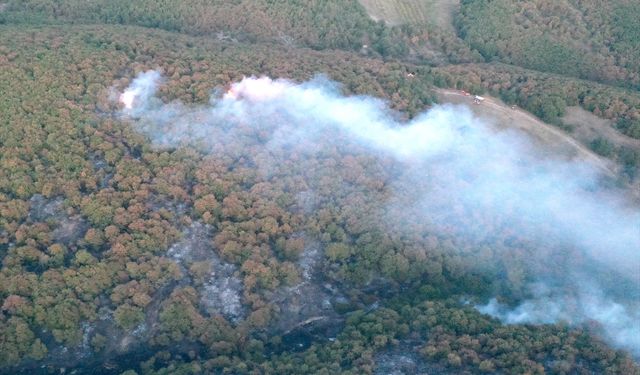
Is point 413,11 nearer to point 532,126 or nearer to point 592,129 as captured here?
point 532,126

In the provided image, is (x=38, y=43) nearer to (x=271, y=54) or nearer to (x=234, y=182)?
(x=271, y=54)

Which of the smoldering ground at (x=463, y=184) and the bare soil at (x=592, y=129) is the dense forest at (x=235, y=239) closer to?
the smoldering ground at (x=463, y=184)

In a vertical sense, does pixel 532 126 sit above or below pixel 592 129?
A: below

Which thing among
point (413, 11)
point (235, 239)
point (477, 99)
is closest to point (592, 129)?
point (477, 99)

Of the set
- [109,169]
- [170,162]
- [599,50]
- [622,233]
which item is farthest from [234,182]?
[599,50]

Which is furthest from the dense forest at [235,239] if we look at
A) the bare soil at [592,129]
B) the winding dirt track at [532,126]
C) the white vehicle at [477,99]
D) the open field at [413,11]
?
the open field at [413,11]

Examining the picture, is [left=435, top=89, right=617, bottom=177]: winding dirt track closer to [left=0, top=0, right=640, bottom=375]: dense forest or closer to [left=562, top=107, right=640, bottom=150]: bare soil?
[left=0, top=0, right=640, bottom=375]: dense forest
